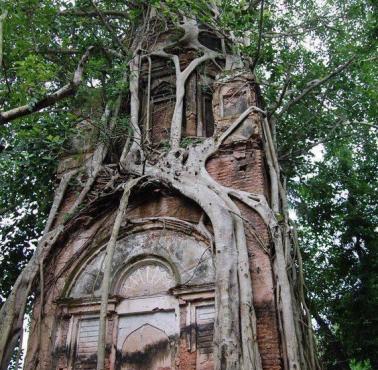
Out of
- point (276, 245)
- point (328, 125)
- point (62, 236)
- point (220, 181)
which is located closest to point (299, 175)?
point (328, 125)

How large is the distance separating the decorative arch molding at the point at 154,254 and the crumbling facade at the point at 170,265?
0.05ft

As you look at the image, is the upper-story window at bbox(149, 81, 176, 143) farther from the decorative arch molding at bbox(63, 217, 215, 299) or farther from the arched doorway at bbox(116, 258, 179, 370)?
the arched doorway at bbox(116, 258, 179, 370)

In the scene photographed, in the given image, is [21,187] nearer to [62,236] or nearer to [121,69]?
[62,236]

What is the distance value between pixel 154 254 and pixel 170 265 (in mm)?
301

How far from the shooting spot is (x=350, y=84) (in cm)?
871

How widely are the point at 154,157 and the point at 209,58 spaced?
9.25ft

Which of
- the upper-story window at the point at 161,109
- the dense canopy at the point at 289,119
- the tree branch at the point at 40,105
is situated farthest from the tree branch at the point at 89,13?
the tree branch at the point at 40,105

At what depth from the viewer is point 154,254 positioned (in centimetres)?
568

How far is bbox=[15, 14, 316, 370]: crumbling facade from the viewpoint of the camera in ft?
15.5

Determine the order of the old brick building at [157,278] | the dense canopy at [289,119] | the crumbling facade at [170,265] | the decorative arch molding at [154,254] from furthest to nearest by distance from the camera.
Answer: the dense canopy at [289,119]
the decorative arch molding at [154,254]
the old brick building at [157,278]
the crumbling facade at [170,265]

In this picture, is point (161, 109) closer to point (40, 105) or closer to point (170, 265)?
point (170, 265)

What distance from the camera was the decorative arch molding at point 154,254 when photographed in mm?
5379

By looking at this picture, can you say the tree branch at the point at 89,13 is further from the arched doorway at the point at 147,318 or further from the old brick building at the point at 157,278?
the arched doorway at the point at 147,318

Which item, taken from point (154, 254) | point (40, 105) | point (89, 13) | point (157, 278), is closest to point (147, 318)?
point (157, 278)
